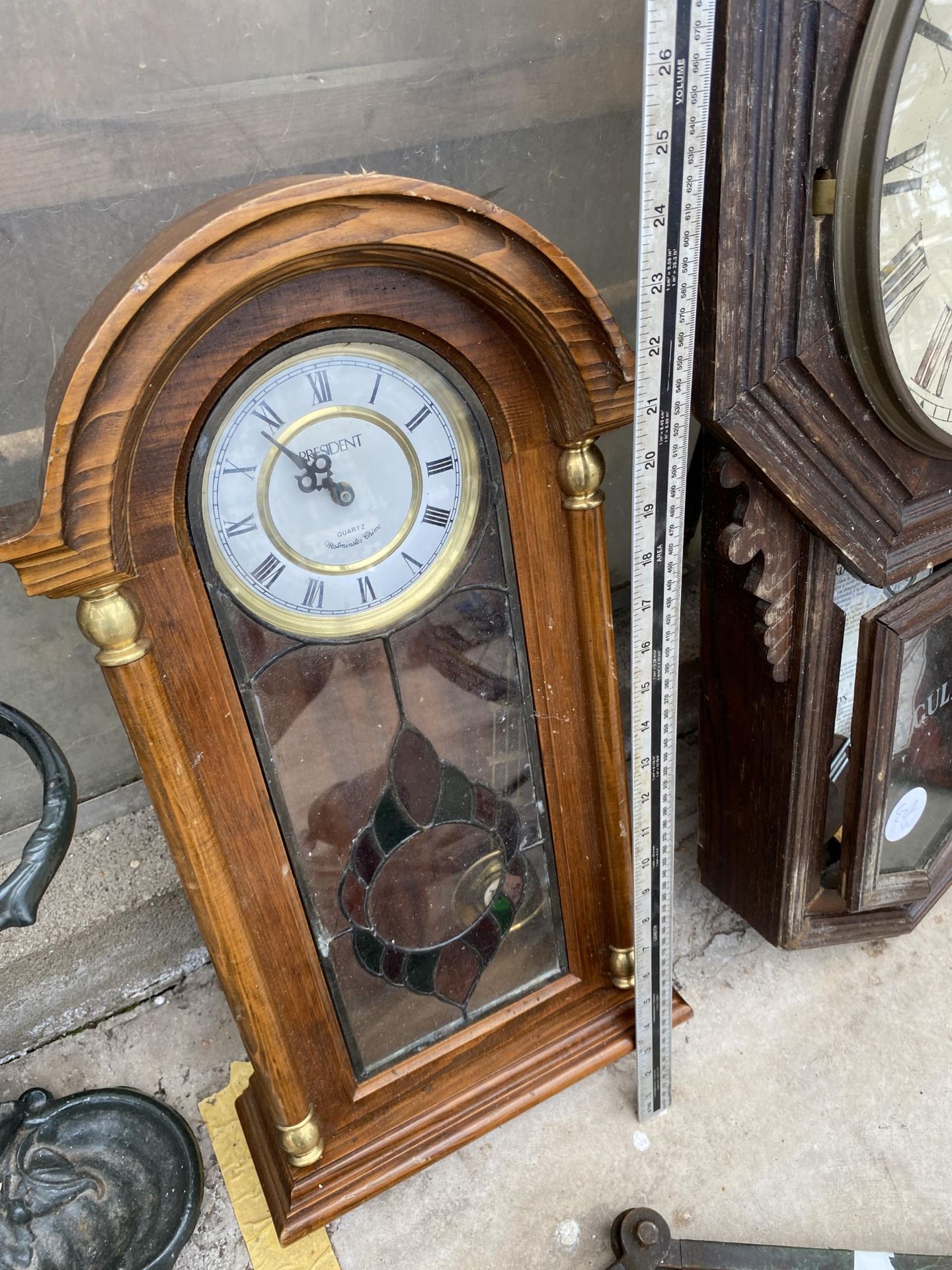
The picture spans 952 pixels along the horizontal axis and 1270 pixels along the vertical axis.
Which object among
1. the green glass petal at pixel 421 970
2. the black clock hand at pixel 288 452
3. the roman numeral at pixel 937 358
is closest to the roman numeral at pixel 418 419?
the black clock hand at pixel 288 452

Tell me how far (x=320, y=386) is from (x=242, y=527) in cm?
15

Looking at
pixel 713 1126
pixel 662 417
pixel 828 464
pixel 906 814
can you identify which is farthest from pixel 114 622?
pixel 906 814

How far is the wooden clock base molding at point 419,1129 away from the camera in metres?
1.17

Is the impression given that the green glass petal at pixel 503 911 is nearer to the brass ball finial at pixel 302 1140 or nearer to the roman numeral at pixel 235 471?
the brass ball finial at pixel 302 1140

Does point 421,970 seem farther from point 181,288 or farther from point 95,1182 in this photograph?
point 181,288

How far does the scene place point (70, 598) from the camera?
4.24ft

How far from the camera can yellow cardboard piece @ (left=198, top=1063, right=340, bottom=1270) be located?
1212 mm

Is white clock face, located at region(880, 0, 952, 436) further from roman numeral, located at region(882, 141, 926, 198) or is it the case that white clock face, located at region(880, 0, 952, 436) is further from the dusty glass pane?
the dusty glass pane

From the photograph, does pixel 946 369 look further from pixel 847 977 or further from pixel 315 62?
pixel 847 977

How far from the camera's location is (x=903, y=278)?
3.21ft

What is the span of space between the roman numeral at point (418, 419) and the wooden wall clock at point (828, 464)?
0.29 meters

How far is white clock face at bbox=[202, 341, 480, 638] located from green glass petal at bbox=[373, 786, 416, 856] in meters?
0.22

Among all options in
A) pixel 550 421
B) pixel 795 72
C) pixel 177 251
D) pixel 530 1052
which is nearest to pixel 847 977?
pixel 530 1052

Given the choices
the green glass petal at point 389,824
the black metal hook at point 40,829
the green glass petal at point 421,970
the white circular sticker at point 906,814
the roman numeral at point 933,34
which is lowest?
the white circular sticker at point 906,814
